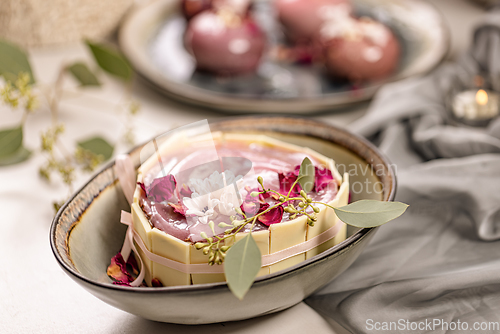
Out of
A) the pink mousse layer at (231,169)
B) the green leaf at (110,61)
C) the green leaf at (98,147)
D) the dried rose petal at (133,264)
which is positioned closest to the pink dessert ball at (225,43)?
the green leaf at (110,61)

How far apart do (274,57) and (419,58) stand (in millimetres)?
258

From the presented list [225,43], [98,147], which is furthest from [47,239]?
[225,43]

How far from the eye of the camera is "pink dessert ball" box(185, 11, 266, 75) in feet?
2.53

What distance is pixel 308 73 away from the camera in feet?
2.75

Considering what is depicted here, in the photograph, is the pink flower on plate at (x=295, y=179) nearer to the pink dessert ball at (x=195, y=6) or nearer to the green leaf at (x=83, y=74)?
the green leaf at (x=83, y=74)

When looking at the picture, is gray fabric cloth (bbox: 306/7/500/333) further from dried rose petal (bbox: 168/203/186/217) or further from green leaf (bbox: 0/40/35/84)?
green leaf (bbox: 0/40/35/84)

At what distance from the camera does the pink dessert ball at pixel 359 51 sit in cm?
77

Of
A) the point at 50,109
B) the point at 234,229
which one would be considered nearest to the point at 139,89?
the point at 50,109

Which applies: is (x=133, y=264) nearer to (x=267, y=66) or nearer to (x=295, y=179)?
(x=295, y=179)

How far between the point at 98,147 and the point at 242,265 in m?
0.39

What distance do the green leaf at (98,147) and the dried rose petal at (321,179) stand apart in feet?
1.11

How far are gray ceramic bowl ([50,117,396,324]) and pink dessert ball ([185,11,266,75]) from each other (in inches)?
11.4

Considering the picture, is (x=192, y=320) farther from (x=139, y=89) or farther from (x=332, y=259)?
(x=139, y=89)

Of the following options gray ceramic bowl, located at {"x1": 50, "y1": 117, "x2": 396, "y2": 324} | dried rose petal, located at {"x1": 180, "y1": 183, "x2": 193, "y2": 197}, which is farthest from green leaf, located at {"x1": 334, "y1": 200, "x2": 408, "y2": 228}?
dried rose petal, located at {"x1": 180, "y1": 183, "x2": 193, "y2": 197}
